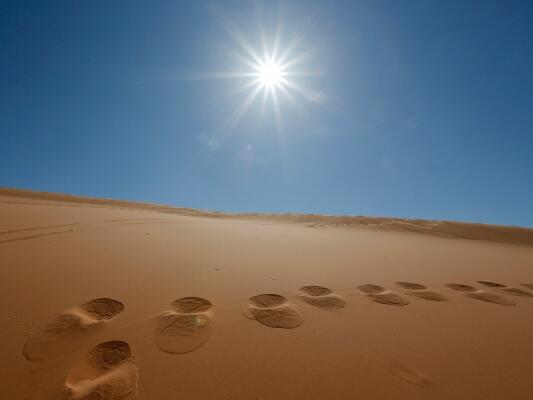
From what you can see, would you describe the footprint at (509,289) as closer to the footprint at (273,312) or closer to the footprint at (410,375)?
the footprint at (410,375)

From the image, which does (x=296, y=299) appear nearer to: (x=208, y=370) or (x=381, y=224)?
(x=208, y=370)

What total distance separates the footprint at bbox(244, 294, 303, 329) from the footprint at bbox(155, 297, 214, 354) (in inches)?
9.4

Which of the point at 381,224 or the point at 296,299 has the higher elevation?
the point at 381,224

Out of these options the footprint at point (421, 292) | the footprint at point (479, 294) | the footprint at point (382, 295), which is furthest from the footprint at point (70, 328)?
the footprint at point (479, 294)

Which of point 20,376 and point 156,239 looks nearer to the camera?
point 20,376

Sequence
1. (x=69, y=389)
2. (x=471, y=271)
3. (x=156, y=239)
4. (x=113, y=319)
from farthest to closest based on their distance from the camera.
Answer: (x=156, y=239), (x=471, y=271), (x=113, y=319), (x=69, y=389)

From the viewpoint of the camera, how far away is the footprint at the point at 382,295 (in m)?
1.66

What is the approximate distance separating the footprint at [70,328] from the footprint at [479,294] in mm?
2447

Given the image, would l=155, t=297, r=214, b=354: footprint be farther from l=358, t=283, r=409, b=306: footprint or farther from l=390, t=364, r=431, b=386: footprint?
l=358, t=283, r=409, b=306: footprint

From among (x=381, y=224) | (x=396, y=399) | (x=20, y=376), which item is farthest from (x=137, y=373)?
(x=381, y=224)

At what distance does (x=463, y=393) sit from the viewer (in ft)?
2.99

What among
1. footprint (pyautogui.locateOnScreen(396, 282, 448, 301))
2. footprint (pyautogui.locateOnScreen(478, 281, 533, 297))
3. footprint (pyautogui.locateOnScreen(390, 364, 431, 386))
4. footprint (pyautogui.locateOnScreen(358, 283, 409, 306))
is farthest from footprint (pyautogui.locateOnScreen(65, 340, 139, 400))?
footprint (pyautogui.locateOnScreen(478, 281, 533, 297))

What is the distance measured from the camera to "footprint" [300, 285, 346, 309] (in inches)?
61.3

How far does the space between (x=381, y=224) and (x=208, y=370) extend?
7.11 metres
